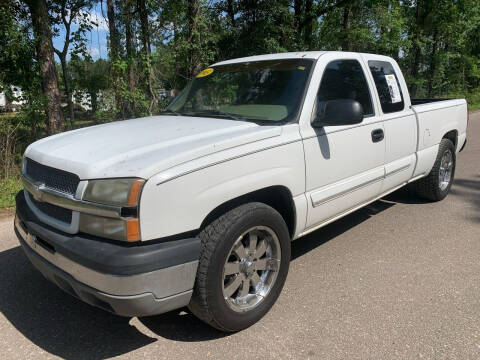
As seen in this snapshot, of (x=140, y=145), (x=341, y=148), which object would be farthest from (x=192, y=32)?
(x=140, y=145)

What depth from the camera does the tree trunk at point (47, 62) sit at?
7641mm

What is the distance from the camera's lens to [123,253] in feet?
7.01

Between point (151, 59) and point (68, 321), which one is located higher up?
point (151, 59)

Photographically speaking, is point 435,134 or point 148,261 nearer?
point 148,261

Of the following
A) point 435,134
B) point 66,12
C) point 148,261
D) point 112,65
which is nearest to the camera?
point 148,261

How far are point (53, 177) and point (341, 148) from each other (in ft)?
7.23

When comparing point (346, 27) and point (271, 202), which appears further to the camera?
point (346, 27)

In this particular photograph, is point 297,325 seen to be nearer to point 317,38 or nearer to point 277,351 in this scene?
point 277,351

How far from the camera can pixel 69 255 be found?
2291mm

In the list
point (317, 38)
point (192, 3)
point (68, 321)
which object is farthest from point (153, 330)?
point (317, 38)

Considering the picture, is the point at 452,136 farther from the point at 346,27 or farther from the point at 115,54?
the point at 346,27

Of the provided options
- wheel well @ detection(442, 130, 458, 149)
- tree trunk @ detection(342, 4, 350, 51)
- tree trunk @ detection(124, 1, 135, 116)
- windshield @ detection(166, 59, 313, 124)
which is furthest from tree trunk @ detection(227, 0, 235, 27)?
windshield @ detection(166, 59, 313, 124)

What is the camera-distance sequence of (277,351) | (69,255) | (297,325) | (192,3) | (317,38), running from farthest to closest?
1. (317,38)
2. (192,3)
3. (297,325)
4. (277,351)
5. (69,255)

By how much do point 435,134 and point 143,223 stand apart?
4.14 m
